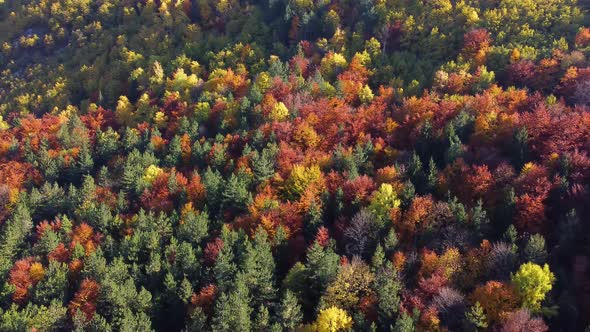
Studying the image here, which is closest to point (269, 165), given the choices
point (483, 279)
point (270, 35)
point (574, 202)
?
point (483, 279)

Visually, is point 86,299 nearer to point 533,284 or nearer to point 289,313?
point 289,313

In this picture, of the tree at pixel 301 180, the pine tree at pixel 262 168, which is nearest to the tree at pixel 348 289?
the tree at pixel 301 180

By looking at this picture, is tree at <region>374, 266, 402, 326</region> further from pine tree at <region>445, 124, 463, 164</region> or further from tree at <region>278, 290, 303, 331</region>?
pine tree at <region>445, 124, 463, 164</region>

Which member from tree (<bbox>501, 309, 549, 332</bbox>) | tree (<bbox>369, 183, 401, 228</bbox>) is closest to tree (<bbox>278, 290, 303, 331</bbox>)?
tree (<bbox>369, 183, 401, 228</bbox>)

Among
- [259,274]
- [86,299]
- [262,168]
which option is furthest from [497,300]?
[86,299]

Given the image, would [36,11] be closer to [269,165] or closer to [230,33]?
[230,33]

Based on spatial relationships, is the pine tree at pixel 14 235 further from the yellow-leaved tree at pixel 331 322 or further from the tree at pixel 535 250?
the tree at pixel 535 250

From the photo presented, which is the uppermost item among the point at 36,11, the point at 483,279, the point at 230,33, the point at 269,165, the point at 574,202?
the point at 574,202
